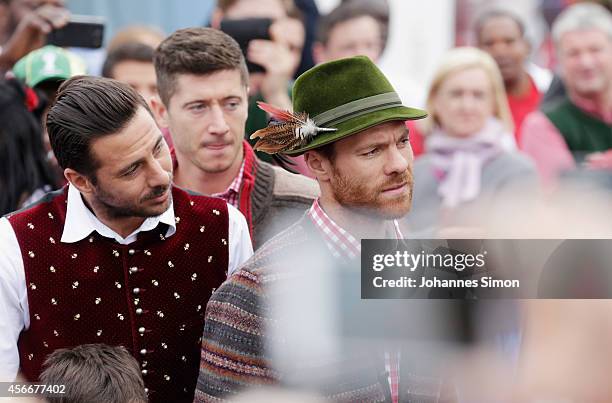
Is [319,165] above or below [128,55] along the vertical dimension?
below

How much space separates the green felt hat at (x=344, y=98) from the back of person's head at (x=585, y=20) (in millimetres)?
2035

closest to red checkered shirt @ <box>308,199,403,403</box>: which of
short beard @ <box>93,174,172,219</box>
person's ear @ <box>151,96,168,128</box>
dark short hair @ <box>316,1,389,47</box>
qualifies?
short beard @ <box>93,174,172,219</box>

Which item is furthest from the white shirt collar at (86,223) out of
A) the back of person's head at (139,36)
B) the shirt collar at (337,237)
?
the back of person's head at (139,36)

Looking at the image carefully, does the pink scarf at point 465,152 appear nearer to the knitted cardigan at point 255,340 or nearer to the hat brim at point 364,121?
the hat brim at point 364,121

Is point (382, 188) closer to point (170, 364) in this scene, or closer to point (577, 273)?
point (577, 273)

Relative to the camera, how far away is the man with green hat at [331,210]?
217 cm

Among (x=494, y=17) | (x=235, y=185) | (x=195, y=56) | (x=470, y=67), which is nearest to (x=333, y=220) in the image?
(x=235, y=185)

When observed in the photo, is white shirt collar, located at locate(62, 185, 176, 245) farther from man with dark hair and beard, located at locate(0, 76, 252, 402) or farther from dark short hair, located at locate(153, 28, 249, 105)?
dark short hair, located at locate(153, 28, 249, 105)

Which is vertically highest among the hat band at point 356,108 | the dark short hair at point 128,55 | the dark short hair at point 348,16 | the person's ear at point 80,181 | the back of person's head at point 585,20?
the dark short hair at point 348,16

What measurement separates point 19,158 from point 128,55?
3.49 ft

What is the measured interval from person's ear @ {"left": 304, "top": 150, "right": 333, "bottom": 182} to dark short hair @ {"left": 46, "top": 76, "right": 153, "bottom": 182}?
450 millimetres

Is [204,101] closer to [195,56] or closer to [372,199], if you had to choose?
[195,56]

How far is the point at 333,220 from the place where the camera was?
2.25 m

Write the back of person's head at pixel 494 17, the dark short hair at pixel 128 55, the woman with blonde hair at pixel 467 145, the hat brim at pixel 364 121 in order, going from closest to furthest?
the hat brim at pixel 364 121
the woman with blonde hair at pixel 467 145
the dark short hair at pixel 128 55
the back of person's head at pixel 494 17
